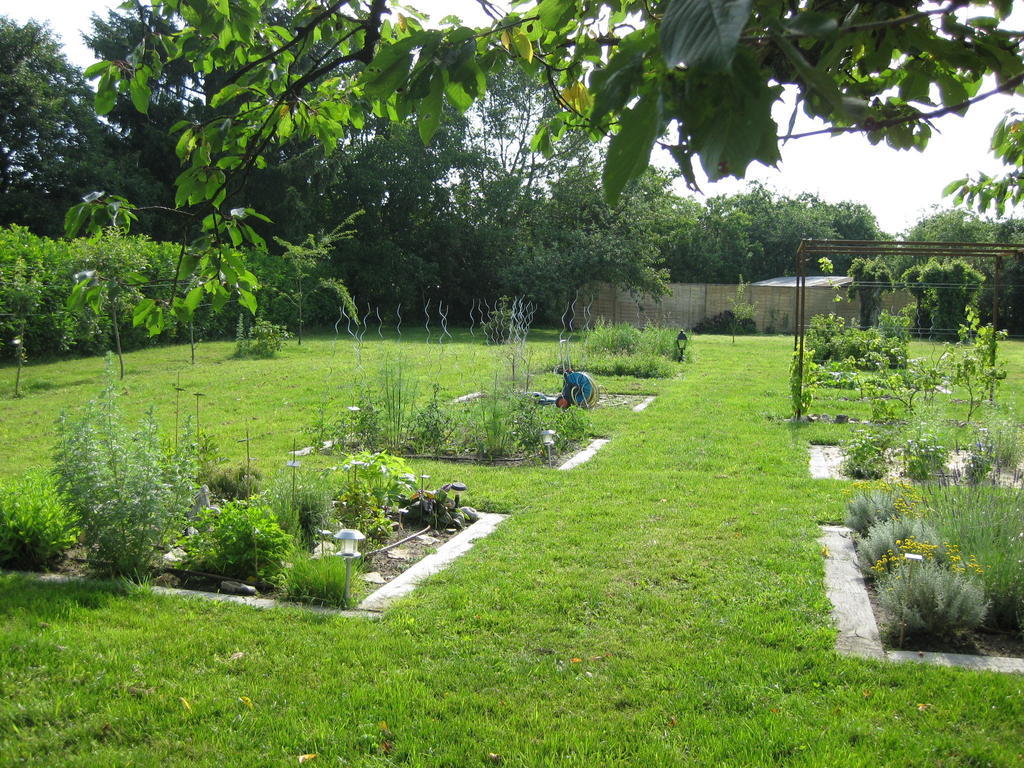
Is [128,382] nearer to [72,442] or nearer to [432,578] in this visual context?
[72,442]

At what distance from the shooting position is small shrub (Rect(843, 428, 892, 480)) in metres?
6.41

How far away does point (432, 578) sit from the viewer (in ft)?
13.8

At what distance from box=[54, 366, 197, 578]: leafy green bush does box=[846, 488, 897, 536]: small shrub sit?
3984mm

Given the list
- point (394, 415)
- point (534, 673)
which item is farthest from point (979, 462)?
point (394, 415)

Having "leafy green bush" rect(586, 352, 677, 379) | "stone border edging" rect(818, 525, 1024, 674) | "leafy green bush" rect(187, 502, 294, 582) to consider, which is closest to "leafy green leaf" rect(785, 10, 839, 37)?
"stone border edging" rect(818, 525, 1024, 674)

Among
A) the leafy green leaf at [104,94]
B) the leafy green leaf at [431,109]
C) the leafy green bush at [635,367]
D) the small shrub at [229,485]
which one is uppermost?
the leafy green leaf at [104,94]

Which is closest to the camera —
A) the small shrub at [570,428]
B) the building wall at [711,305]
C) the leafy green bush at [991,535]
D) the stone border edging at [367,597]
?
the leafy green bush at [991,535]

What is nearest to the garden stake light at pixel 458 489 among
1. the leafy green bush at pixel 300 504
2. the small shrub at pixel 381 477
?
the small shrub at pixel 381 477

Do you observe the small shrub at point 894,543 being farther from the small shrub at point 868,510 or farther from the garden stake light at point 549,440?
the garden stake light at point 549,440

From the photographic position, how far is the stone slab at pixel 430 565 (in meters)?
3.91

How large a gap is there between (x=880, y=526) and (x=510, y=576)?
2.03 m

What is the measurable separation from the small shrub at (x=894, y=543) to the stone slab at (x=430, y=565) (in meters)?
2.21

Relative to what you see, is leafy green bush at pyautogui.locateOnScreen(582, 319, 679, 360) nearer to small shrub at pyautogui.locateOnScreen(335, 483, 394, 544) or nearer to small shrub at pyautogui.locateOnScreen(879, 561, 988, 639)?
small shrub at pyautogui.locateOnScreen(335, 483, 394, 544)

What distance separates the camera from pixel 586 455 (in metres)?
7.39
